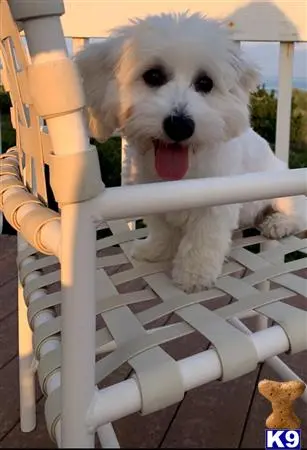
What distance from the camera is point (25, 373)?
1.32 meters

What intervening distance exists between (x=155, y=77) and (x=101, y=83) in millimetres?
111

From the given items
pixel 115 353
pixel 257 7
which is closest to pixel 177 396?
pixel 115 353

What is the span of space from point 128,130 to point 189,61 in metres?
0.19

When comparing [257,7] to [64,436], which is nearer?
[64,436]

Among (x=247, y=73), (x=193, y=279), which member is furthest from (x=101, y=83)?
(x=193, y=279)

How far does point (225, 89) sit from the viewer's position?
129 centimetres

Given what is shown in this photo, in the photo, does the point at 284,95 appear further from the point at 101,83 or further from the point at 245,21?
the point at 101,83

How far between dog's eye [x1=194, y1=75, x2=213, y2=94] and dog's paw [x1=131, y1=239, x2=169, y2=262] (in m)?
0.34

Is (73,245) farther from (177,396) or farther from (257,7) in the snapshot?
(257,7)

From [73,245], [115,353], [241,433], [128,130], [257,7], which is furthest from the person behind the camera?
[257,7]

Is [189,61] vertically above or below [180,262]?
above

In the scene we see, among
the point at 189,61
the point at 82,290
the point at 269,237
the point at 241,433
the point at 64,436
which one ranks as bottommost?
the point at 241,433

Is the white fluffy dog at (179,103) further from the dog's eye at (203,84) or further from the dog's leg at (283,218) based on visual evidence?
the dog's leg at (283,218)

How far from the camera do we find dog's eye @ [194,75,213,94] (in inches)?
50.3
